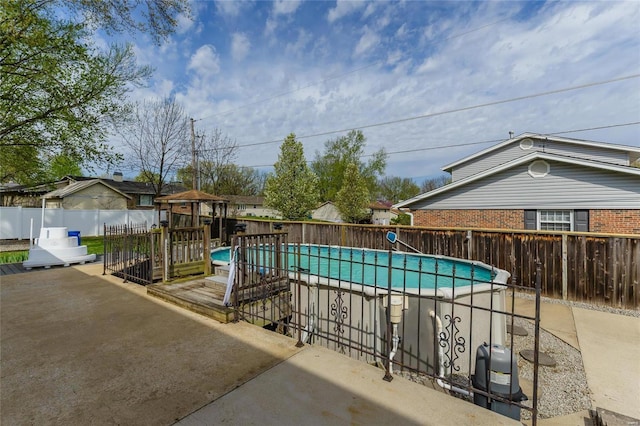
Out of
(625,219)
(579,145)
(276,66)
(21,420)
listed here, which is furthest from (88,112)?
(579,145)

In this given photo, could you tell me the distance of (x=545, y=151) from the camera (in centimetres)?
1481

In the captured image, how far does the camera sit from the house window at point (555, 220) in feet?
30.8

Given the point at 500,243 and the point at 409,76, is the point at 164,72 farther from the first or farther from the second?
the point at 500,243

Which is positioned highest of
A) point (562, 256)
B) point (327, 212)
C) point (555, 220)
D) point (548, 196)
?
point (548, 196)

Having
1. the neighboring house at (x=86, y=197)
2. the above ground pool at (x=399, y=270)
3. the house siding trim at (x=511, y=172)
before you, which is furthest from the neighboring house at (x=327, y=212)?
the above ground pool at (x=399, y=270)

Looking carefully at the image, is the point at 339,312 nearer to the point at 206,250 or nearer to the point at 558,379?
the point at 558,379

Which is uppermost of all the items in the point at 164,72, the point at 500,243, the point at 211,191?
the point at 164,72

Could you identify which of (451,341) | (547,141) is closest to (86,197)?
(451,341)

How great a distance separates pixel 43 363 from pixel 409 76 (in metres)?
14.6

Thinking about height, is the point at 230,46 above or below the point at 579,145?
above

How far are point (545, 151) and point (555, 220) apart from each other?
7.32 m

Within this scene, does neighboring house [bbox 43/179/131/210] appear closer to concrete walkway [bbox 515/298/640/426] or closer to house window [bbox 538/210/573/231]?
concrete walkway [bbox 515/298/640/426]

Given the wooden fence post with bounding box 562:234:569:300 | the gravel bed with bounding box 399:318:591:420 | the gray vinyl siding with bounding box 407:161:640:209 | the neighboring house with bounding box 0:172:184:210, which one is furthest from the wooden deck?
the neighboring house with bounding box 0:172:184:210

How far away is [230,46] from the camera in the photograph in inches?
485
